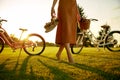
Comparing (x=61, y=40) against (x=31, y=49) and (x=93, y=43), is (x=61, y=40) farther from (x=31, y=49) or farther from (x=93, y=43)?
(x=93, y=43)

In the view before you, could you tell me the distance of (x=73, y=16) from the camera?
20.1 ft

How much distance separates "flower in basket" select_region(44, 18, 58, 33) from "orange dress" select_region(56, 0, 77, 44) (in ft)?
0.47

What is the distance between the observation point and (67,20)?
6039 millimetres

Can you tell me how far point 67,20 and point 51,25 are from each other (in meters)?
0.55

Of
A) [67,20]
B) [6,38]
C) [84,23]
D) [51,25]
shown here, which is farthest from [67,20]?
[6,38]

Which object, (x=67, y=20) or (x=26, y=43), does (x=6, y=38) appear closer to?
(x=26, y=43)

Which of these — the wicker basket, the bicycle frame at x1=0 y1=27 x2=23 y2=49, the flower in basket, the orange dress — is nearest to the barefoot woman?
the orange dress

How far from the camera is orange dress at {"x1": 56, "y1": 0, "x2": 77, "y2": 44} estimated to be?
19.8 ft

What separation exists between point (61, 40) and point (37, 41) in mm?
3054

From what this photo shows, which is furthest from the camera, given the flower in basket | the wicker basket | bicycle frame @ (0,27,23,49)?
bicycle frame @ (0,27,23,49)

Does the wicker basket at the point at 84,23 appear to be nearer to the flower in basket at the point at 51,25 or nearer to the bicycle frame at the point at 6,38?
the flower in basket at the point at 51,25

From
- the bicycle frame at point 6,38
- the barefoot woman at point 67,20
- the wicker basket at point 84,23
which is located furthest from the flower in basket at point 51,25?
the bicycle frame at point 6,38

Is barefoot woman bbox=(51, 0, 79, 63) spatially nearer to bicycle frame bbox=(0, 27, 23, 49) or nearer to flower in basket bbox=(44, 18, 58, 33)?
flower in basket bbox=(44, 18, 58, 33)

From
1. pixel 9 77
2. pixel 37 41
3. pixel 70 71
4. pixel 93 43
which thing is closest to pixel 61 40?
pixel 70 71
